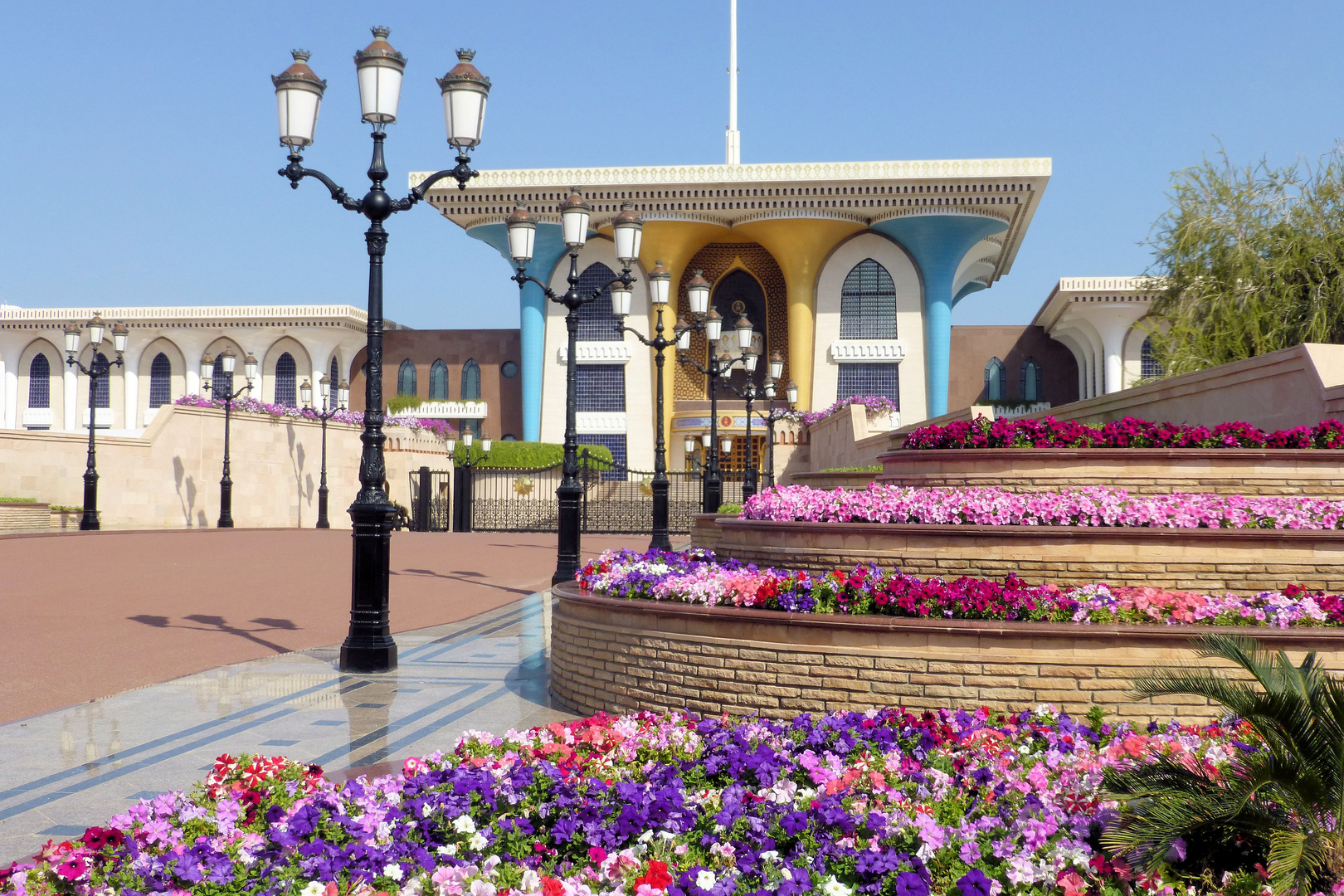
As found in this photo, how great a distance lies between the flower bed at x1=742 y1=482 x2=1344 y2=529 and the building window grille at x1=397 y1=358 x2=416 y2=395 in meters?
48.6

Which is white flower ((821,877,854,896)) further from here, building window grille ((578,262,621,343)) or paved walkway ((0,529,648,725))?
building window grille ((578,262,621,343))

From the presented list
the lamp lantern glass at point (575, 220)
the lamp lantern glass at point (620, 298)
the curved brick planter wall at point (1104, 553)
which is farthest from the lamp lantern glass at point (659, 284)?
the curved brick planter wall at point (1104, 553)

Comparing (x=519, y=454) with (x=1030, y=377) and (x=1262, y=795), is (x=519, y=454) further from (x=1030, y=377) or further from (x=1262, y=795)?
(x=1262, y=795)

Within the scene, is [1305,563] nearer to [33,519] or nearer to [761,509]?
[761,509]

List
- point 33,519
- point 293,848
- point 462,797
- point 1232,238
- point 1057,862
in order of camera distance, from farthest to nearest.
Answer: point 33,519 < point 1232,238 < point 462,797 < point 293,848 < point 1057,862

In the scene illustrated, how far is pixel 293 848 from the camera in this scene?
406 cm

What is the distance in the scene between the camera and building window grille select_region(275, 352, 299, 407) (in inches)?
2287

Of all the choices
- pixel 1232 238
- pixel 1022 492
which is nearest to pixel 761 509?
pixel 1022 492

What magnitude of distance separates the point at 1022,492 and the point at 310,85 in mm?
7375

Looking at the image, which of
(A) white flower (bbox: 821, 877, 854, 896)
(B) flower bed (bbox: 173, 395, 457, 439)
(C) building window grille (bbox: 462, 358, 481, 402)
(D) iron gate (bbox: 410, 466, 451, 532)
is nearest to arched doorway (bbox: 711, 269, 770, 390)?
(C) building window grille (bbox: 462, 358, 481, 402)

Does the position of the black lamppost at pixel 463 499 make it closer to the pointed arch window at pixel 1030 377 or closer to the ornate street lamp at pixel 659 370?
the ornate street lamp at pixel 659 370

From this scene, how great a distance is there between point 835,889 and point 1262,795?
1480 mm

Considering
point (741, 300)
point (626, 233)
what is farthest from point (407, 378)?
point (626, 233)

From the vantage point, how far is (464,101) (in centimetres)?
992
